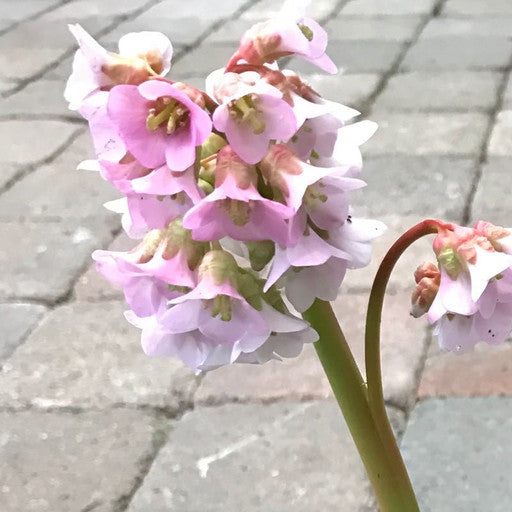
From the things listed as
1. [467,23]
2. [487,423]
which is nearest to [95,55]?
[487,423]

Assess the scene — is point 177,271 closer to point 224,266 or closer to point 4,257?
point 224,266

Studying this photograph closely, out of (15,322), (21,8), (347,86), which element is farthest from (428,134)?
(21,8)

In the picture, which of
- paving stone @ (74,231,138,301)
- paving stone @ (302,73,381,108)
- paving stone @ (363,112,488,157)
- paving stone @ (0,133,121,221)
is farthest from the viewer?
paving stone @ (302,73,381,108)

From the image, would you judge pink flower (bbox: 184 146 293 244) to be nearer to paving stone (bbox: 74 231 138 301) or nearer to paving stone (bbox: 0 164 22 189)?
paving stone (bbox: 74 231 138 301)

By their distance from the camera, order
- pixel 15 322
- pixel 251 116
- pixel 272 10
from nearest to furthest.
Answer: pixel 251 116 → pixel 15 322 → pixel 272 10

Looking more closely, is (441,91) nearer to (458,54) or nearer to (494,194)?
(458,54)

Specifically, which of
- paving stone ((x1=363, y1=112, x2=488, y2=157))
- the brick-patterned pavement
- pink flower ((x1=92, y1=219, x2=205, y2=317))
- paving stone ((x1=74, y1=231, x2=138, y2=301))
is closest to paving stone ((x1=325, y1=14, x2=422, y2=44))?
the brick-patterned pavement
